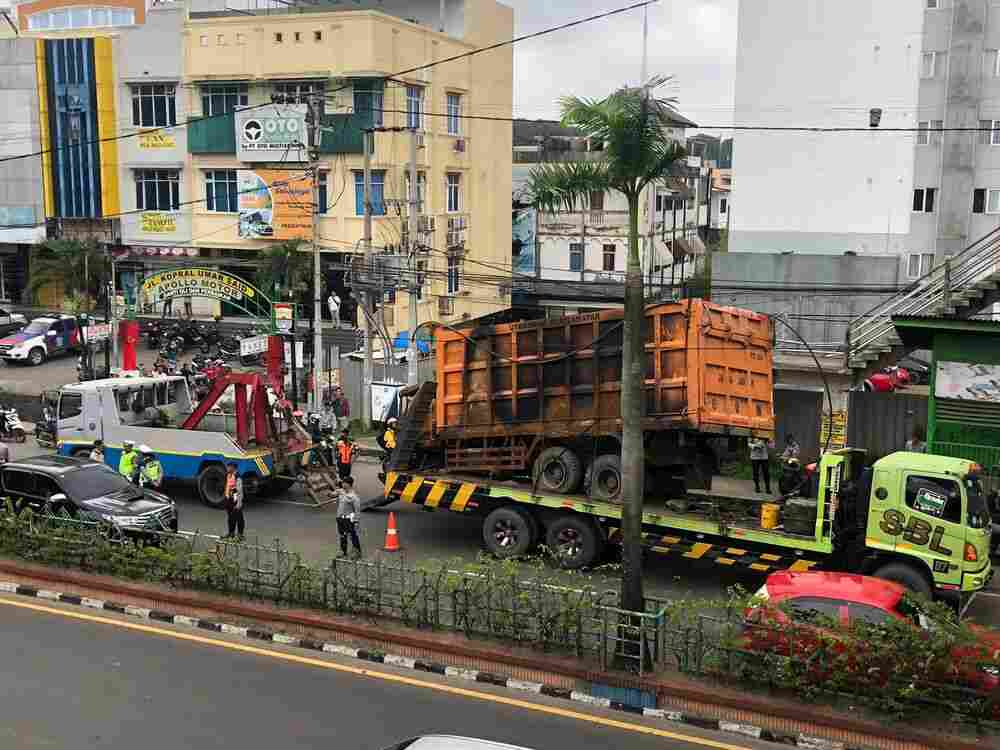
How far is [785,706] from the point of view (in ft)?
32.3

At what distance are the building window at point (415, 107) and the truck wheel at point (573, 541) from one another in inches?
1207

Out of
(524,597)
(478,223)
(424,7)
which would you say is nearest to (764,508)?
(524,597)

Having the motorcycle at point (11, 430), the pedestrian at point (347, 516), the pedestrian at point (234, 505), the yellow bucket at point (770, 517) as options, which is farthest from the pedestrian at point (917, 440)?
the motorcycle at point (11, 430)

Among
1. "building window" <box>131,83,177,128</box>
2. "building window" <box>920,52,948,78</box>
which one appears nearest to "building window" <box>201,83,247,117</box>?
"building window" <box>131,83,177,128</box>

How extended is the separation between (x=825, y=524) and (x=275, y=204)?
33.9 metres

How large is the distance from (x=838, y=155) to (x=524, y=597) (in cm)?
2758

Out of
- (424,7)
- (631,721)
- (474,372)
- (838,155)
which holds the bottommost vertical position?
(631,721)

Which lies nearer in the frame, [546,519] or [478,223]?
[546,519]

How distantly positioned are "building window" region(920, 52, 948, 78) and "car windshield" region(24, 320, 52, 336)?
3274cm

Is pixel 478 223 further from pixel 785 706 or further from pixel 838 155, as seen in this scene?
pixel 785 706

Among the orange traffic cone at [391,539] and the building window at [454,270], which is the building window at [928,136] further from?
the orange traffic cone at [391,539]

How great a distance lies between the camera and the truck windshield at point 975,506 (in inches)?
Answer: 519

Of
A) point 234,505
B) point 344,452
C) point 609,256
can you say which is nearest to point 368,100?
point 609,256

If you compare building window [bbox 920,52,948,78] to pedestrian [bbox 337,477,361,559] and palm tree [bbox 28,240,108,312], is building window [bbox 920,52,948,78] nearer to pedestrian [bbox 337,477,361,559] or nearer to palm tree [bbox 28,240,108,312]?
pedestrian [bbox 337,477,361,559]
